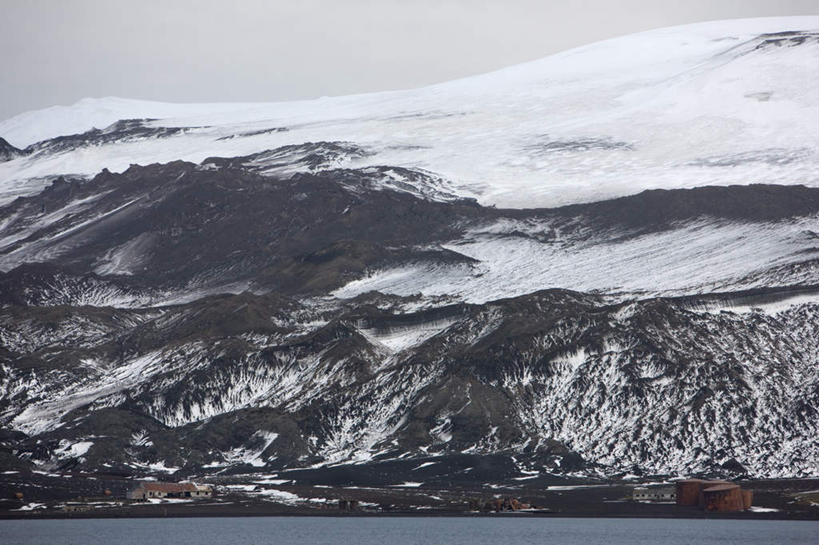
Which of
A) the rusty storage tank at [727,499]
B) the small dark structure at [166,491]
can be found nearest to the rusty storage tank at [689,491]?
the rusty storage tank at [727,499]

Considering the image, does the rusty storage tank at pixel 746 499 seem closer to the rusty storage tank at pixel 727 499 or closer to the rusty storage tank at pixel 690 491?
the rusty storage tank at pixel 727 499

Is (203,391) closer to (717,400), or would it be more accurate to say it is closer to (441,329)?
(441,329)

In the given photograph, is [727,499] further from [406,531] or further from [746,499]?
[406,531]

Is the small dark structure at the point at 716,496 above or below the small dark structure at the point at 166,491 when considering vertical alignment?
below

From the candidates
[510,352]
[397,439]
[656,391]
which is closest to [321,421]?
[397,439]

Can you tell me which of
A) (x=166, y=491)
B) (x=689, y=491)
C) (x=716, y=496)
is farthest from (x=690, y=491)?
(x=166, y=491)
